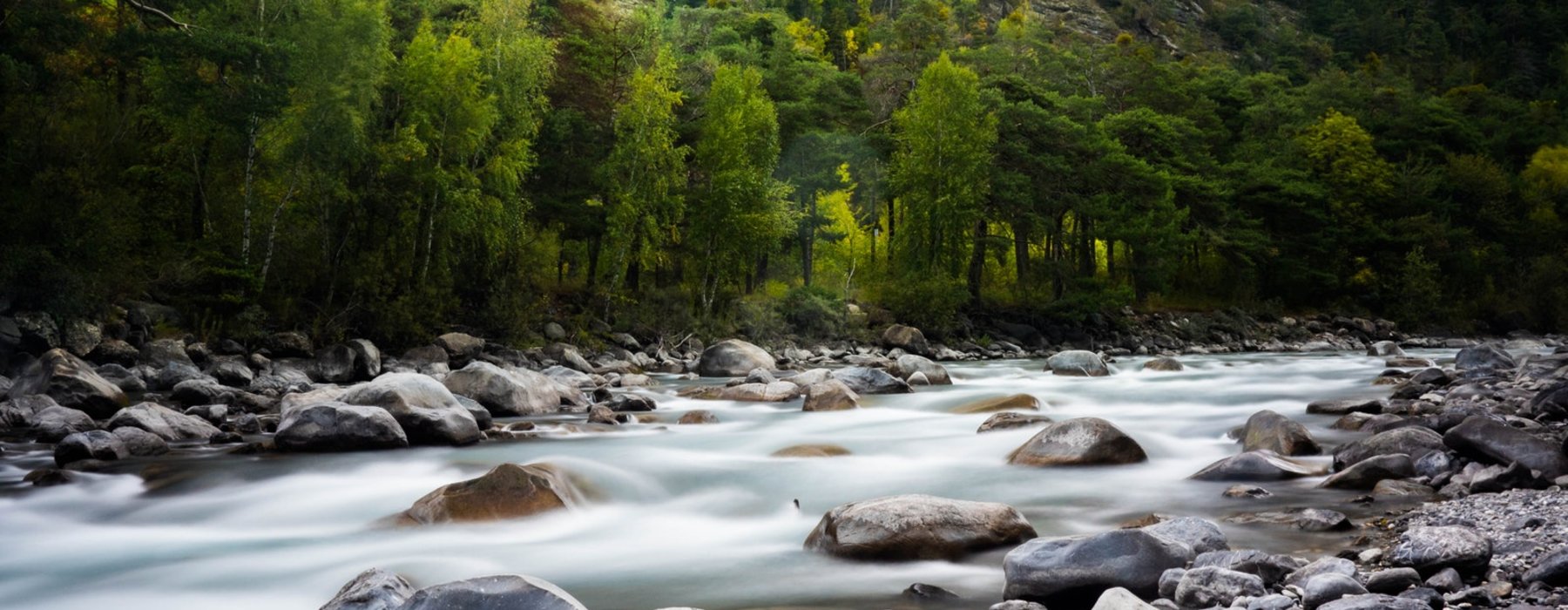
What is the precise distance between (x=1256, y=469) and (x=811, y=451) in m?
4.72

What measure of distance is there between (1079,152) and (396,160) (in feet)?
88.5

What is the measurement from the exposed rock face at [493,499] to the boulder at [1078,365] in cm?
1725

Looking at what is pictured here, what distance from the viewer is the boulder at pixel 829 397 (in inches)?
635

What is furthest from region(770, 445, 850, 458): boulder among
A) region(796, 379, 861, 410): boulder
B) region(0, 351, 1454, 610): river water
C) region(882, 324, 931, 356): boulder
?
region(882, 324, 931, 356): boulder

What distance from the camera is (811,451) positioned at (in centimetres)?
1201

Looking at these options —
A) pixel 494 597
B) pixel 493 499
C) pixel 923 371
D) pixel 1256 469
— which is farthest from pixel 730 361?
pixel 494 597

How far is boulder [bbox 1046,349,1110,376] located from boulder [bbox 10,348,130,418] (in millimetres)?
18736

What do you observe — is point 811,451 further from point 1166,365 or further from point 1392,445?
point 1166,365

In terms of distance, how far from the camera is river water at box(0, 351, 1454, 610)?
6.84 metres

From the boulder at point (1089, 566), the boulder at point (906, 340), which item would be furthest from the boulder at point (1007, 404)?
the boulder at point (906, 340)

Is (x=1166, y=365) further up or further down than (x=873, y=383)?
further down

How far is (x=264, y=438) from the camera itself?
508 inches

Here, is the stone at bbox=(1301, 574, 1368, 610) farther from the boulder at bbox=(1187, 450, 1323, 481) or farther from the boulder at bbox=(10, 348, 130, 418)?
the boulder at bbox=(10, 348, 130, 418)

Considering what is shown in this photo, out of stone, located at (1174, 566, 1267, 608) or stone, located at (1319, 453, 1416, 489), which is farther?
stone, located at (1319, 453, 1416, 489)
